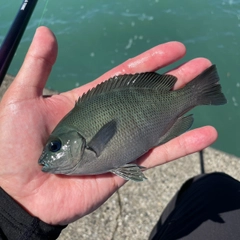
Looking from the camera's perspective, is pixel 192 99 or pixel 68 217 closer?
pixel 68 217

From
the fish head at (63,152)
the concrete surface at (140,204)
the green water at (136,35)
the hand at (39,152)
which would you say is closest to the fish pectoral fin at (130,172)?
the hand at (39,152)

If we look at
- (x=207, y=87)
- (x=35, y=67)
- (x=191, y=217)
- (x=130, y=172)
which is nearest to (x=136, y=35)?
(x=207, y=87)

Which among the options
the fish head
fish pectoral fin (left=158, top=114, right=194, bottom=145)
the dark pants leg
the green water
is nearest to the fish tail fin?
fish pectoral fin (left=158, top=114, right=194, bottom=145)

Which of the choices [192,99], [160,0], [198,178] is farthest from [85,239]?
[160,0]

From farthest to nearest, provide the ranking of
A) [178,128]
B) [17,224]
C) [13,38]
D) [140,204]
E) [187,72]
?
[140,204]
[187,72]
[13,38]
[178,128]
[17,224]

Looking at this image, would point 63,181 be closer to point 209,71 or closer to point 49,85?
point 209,71

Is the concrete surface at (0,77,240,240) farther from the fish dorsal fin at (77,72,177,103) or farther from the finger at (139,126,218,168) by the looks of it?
the fish dorsal fin at (77,72,177,103)

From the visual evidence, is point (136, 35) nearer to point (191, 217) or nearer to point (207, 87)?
point (207, 87)
